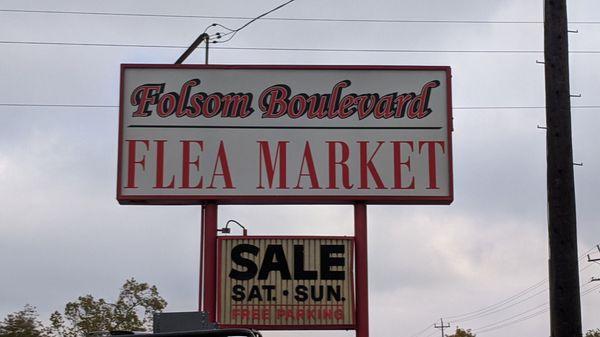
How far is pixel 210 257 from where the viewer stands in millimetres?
16375

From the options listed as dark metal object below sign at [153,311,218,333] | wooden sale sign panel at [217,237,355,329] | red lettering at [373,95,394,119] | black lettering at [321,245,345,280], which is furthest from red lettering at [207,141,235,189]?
dark metal object below sign at [153,311,218,333]

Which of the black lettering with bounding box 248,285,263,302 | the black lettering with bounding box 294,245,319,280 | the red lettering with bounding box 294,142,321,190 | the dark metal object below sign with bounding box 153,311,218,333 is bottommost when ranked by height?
the dark metal object below sign with bounding box 153,311,218,333

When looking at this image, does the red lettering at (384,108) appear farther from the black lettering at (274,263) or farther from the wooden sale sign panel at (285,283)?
the black lettering at (274,263)

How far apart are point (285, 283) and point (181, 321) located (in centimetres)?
376

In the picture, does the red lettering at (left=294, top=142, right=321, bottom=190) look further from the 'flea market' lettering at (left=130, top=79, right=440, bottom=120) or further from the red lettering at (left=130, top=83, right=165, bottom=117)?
the red lettering at (left=130, top=83, right=165, bottom=117)

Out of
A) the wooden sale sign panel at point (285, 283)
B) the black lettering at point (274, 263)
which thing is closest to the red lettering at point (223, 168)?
the wooden sale sign panel at point (285, 283)

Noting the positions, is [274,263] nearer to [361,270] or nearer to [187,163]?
[361,270]

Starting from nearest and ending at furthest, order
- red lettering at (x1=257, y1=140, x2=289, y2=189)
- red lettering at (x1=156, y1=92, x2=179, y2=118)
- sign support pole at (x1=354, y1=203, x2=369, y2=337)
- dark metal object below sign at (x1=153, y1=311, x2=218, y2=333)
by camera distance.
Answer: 1. dark metal object below sign at (x1=153, y1=311, x2=218, y2=333)
2. sign support pole at (x1=354, y1=203, x2=369, y2=337)
3. red lettering at (x1=257, y1=140, x2=289, y2=189)
4. red lettering at (x1=156, y1=92, x2=179, y2=118)

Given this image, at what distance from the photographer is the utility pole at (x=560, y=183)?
40.1 ft

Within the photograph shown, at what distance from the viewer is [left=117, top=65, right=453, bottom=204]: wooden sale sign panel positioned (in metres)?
16.7

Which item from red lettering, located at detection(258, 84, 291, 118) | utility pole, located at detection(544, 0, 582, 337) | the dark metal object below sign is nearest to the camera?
utility pole, located at detection(544, 0, 582, 337)

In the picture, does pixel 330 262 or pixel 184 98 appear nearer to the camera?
pixel 330 262

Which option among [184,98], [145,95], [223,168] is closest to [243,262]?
[223,168]

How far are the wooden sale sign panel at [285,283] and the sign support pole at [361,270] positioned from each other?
127 millimetres
